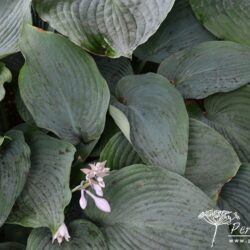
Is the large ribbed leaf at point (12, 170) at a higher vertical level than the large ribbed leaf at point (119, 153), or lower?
higher

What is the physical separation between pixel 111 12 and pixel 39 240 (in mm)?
532

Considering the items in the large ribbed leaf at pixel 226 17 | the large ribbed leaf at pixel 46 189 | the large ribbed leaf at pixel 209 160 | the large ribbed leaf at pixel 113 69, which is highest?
the large ribbed leaf at pixel 226 17

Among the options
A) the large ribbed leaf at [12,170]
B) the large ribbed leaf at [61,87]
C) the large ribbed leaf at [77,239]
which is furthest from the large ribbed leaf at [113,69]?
the large ribbed leaf at [77,239]

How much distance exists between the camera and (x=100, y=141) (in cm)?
123

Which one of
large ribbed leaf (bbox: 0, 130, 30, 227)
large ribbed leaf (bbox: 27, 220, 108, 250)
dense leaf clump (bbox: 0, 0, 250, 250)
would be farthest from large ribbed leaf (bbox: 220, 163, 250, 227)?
large ribbed leaf (bbox: 0, 130, 30, 227)

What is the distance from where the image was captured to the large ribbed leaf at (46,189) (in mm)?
978

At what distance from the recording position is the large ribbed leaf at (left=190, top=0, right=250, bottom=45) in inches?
51.3

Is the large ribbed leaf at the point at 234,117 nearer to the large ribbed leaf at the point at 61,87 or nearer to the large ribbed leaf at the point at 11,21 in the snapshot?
the large ribbed leaf at the point at 61,87

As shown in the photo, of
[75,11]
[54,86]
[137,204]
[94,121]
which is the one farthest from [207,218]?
[75,11]

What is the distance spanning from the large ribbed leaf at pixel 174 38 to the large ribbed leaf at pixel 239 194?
15.3 inches

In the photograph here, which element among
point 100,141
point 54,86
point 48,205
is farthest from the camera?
point 100,141

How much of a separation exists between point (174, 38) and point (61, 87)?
0.42m

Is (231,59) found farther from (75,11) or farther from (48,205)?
(48,205)

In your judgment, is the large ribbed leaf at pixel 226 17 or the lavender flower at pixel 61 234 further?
the large ribbed leaf at pixel 226 17
